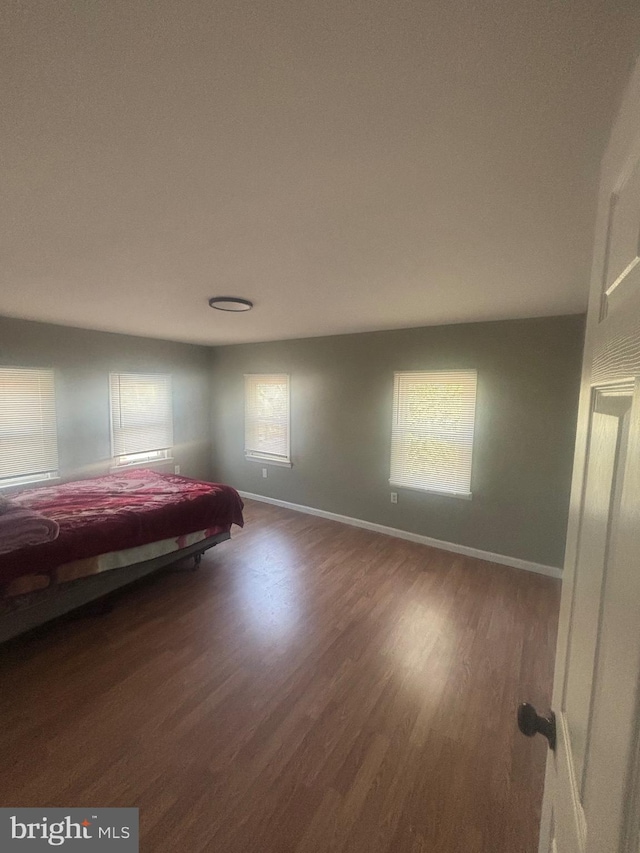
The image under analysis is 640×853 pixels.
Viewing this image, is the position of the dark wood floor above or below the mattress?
below

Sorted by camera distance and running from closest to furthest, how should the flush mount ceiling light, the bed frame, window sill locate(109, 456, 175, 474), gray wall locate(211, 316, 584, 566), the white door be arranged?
the white door → the bed frame → the flush mount ceiling light → gray wall locate(211, 316, 584, 566) → window sill locate(109, 456, 175, 474)

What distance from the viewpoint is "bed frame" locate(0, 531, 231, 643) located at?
192 centimetres

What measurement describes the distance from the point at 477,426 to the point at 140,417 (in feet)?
13.7

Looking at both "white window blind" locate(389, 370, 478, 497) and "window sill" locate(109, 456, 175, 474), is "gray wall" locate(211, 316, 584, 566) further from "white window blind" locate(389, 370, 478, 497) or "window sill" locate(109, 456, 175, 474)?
"window sill" locate(109, 456, 175, 474)

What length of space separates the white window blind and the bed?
1.90m

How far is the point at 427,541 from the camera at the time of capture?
140 inches

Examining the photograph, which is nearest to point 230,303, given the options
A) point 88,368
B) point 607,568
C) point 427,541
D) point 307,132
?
point 307,132

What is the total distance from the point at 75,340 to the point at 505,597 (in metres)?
5.02

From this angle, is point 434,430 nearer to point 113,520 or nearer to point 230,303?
point 230,303

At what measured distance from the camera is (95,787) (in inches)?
50.4

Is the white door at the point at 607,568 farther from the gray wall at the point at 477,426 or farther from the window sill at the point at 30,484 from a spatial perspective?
the window sill at the point at 30,484

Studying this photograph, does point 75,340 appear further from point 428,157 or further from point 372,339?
point 428,157
